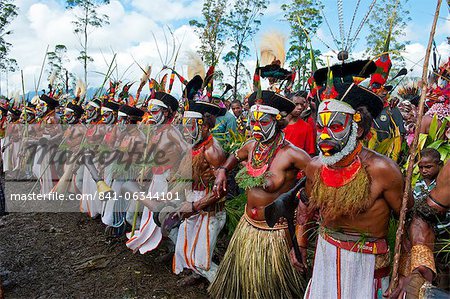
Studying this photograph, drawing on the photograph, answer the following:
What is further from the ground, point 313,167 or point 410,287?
point 313,167

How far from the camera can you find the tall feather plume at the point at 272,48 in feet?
14.3

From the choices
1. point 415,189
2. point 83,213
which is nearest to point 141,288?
point 415,189

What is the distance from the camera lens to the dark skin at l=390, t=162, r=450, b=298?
192cm

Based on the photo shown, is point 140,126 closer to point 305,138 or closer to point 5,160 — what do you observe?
point 305,138

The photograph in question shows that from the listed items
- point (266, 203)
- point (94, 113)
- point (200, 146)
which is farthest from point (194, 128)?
point (94, 113)

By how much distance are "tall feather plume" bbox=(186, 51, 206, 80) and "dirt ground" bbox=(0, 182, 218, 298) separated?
234cm

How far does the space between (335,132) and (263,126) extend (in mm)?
1062

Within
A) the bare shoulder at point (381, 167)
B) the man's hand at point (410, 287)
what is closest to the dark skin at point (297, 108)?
the bare shoulder at point (381, 167)

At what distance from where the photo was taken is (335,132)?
88.8 inches

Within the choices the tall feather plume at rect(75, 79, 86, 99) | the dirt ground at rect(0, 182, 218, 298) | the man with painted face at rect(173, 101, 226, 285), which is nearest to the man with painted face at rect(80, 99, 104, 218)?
the dirt ground at rect(0, 182, 218, 298)

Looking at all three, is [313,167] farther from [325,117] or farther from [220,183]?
[220,183]

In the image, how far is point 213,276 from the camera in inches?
154

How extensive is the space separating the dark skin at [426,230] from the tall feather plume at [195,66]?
11.2 feet

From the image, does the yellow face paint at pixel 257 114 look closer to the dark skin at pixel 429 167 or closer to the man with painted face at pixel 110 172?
the dark skin at pixel 429 167
